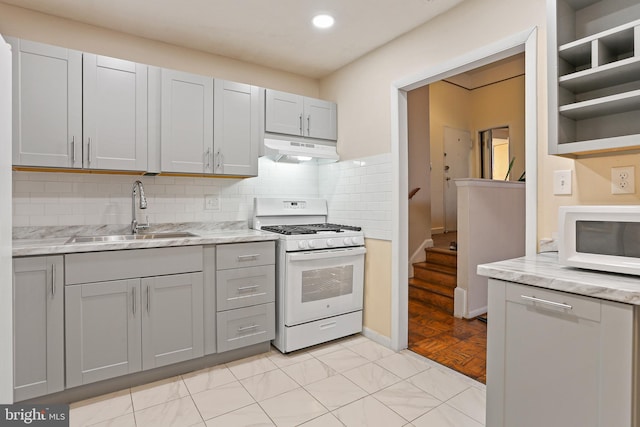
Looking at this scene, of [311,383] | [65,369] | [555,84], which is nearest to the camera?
[555,84]

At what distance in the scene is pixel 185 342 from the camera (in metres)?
2.42

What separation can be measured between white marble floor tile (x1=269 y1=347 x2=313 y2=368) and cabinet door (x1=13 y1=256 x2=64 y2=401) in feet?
4.40

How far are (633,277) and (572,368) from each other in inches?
16.5

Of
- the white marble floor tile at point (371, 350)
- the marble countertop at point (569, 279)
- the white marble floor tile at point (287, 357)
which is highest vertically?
the marble countertop at point (569, 279)

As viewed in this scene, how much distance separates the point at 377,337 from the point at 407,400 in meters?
0.88

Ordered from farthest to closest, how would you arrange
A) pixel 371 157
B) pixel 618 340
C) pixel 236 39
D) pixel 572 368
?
pixel 371 157 → pixel 236 39 → pixel 572 368 → pixel 618 340

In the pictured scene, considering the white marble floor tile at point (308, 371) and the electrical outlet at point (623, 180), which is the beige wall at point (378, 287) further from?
the electrical outlet at point (623, 180)

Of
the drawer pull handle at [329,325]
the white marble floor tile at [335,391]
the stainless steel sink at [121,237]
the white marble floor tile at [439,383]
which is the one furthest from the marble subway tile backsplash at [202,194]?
the white marble floor tile at [335,391]

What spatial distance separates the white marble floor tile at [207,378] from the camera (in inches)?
89.6

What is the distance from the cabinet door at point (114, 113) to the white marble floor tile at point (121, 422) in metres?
1.59

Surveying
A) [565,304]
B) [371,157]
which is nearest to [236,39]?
[371,157]

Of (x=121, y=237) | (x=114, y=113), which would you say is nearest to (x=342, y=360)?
(x=121, y=237)

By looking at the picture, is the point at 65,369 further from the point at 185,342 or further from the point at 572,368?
the point at 572,368

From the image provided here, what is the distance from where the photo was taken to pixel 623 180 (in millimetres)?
1584
